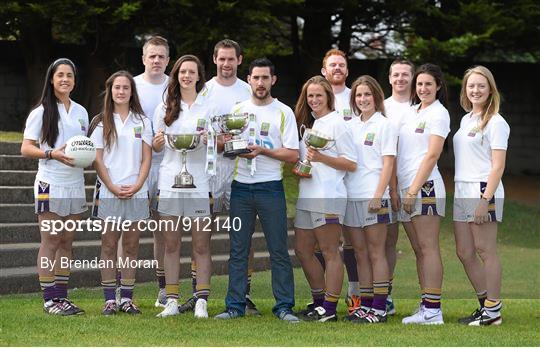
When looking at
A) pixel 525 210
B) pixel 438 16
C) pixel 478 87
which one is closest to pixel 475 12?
pixel 438 16

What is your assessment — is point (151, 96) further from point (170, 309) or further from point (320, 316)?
point (320, 316)

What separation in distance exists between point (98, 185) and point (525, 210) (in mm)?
10194

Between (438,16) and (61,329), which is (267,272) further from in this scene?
(438,16)

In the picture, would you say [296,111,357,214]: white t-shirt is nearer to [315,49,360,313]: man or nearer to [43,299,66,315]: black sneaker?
[315,49,360,313]: man

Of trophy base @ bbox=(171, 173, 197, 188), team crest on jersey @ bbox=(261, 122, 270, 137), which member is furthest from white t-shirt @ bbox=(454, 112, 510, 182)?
trophy base @ bbox=(171, 173, 197, 188)

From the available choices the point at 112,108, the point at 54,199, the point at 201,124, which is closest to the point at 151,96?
the point at 112,108

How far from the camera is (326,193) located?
791 cm

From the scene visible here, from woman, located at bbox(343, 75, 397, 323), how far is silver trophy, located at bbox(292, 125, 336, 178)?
0.32 m

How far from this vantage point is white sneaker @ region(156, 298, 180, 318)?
8000 millimetres

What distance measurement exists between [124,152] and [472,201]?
2.66 m

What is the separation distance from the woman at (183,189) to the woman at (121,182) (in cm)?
15

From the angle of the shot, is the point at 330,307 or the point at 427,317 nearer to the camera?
the point at 427,317

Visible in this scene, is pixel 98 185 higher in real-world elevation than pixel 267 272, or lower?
higher

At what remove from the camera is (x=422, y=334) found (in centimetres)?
741
